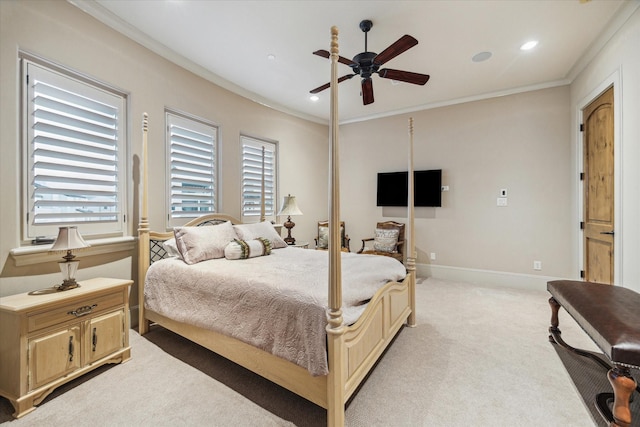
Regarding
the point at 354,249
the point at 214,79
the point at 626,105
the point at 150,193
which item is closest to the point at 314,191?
the point at 354,249

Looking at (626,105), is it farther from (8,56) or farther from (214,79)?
(8,56)

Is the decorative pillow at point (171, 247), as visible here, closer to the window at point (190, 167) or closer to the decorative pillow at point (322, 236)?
the window at point (190, 167)

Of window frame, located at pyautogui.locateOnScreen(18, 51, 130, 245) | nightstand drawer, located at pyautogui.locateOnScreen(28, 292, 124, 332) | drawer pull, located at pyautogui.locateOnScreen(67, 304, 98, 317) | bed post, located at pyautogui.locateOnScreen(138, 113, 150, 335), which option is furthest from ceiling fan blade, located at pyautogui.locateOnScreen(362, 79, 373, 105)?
drawer pull, located at pyautogui.locateOnScreen(67, 304, 98, 317)

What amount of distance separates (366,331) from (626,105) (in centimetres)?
306

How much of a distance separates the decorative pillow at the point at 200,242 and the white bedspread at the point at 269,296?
11cm

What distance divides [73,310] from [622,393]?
3227 millimetres

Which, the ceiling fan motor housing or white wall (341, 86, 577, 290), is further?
white wall (341, 86, 577, 290)

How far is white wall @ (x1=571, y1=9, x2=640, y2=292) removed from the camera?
89.7 inches

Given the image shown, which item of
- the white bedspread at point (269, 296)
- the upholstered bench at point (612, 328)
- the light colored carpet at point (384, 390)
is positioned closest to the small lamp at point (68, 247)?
the white bedspread at point (269, 296)

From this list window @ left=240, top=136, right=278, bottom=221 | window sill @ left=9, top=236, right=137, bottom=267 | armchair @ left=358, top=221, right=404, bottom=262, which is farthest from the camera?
armchair @ left=358, top=221, right=404, bottom=262

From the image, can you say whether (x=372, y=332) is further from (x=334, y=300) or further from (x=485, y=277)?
(x=485, y=277)

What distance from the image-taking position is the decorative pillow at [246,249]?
8.70ft

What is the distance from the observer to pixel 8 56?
75.6 inches

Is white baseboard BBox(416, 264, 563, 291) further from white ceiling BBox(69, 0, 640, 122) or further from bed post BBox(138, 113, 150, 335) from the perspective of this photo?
bed post BBox(138, 113, 150, 335)
